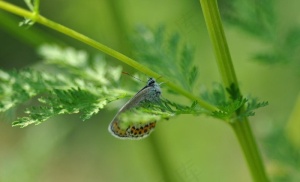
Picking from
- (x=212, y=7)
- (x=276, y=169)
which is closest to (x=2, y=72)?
(x=212, y=7)

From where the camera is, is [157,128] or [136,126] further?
[157,128]

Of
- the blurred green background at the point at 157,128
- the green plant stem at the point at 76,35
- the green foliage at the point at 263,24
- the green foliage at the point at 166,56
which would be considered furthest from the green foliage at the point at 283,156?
the green plant stem at the point at 76,35

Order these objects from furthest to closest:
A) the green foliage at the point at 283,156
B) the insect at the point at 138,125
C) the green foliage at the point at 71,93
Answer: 1. the green foliage at the point at 283,156
2. the insect at the point at 138,125
3. the green foliage at the point at 71,93

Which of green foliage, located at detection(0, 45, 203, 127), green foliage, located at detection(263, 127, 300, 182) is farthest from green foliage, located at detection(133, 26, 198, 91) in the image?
green foliage, located at detection(263, 127, 300, 182)

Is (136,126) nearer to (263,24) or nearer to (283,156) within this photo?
(263,24)

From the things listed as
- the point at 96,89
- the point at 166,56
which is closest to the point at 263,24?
the point at 166,56

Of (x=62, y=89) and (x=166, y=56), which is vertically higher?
(x=166, y=56)

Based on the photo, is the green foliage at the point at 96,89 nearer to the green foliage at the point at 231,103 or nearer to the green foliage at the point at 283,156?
the green foliage at the point at 231,103
